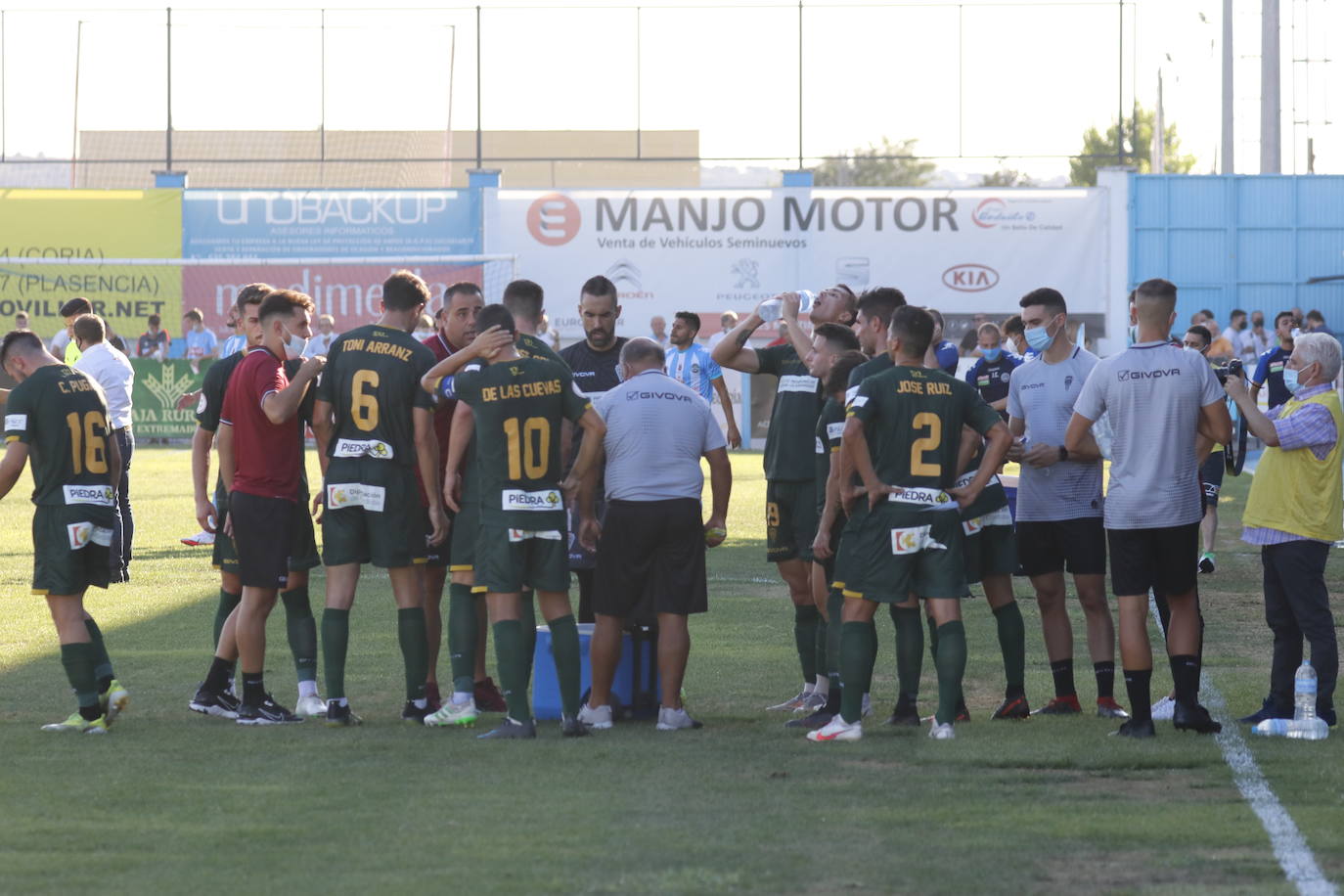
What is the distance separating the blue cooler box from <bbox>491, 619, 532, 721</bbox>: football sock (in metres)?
0.41

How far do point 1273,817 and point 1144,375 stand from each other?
7.45ft

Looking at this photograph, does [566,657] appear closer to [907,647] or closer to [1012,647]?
[907,647]

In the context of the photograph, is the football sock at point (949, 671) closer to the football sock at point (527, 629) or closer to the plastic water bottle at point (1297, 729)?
the plastic water bottle at point (1297, 729)

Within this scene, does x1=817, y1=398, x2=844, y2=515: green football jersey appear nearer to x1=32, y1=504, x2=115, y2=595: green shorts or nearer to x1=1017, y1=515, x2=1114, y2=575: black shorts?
x1=1017, y1=515, x2=1114, y2=575: black shorts

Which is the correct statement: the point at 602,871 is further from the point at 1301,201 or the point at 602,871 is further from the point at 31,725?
the point at 1301,201

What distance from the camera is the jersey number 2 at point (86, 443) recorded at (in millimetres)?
8148

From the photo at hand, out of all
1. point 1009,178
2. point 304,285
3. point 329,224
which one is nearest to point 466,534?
point 304,285

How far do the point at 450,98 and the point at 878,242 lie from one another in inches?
436

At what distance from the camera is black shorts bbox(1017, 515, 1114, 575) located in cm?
862

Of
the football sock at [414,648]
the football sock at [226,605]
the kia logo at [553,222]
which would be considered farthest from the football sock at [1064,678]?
the kia logo at [553,222]

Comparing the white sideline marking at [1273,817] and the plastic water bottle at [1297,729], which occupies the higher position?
the plastic water bottle at [1297,729]

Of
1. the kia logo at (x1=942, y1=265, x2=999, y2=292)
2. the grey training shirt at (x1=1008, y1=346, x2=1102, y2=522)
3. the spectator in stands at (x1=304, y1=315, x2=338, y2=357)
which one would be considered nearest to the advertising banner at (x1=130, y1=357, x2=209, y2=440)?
the spectator in stands at (x1=304, y1=315, x2=338, y2=357)

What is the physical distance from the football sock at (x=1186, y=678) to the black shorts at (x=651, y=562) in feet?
7.08

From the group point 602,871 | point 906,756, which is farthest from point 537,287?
point 602,871
